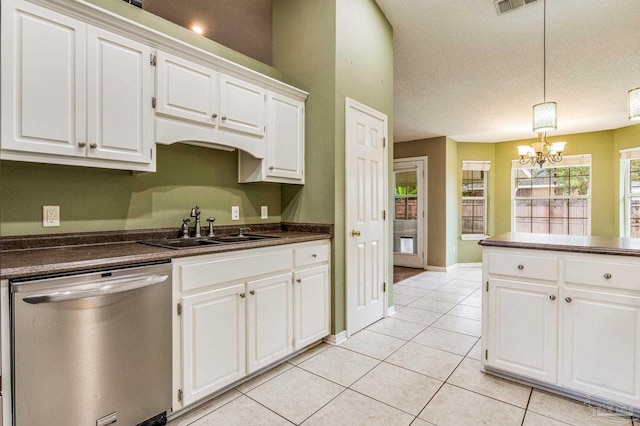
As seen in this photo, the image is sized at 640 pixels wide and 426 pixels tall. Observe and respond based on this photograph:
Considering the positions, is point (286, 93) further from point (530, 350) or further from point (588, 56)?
point (588, 56)

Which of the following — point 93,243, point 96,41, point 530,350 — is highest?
point 96,41

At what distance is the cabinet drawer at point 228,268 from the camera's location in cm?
181

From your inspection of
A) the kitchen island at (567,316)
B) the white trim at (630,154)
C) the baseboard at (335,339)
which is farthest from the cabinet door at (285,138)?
the white trim at (630,154)

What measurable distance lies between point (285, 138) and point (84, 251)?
5.50 feet

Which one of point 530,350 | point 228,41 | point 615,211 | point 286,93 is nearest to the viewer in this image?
point 530,350

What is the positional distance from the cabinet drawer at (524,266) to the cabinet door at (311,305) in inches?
49.9

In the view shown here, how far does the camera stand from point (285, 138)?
9.25 feet

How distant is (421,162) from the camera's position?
645cm

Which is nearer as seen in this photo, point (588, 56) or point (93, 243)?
point (93, 243)

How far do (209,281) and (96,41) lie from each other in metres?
1.44

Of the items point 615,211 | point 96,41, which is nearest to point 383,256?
point 96,41

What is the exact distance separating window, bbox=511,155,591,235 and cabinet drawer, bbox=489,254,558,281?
500 centimetres

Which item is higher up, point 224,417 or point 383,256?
point 383,256

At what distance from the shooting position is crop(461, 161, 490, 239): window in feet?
22.1
